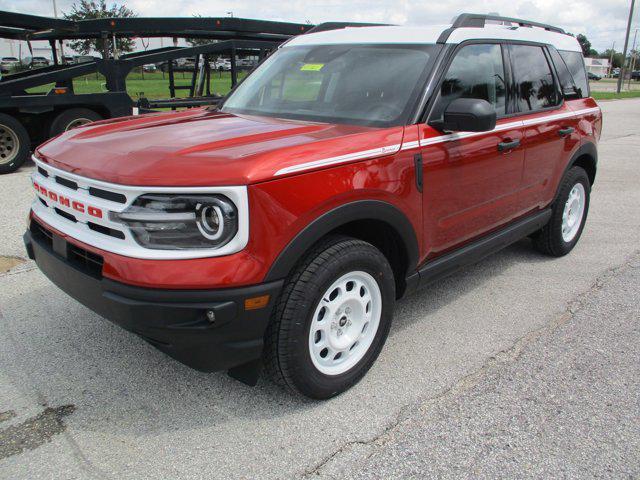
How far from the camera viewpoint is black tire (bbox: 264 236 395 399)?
256cm

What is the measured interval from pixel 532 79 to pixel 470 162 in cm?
126

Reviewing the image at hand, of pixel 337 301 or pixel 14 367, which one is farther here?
pixel 14 367

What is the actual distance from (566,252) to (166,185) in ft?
13.4

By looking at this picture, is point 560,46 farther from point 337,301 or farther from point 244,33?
point 244,33

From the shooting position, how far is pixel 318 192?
2551 millimetres

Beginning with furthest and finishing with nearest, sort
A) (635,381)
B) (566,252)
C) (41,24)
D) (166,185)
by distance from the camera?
1. (41,24)
2. (566,252)
3. (635,381)
4. (166,185)

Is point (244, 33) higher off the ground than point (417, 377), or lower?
higher

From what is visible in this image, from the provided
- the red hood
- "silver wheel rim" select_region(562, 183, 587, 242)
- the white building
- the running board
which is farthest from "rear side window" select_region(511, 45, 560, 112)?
the white building

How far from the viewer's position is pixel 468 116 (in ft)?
9.88

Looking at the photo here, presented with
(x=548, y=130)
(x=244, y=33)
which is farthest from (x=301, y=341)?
(x=244, y=33)

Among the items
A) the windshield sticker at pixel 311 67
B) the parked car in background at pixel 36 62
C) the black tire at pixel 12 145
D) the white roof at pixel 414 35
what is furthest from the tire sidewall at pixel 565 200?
the parked car in background at pixel 36 62

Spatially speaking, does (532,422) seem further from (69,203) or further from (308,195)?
(69,203)

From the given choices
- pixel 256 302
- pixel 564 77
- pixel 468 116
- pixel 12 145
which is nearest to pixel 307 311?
pixel 256 302

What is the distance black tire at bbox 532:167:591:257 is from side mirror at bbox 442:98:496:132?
6.59ft
